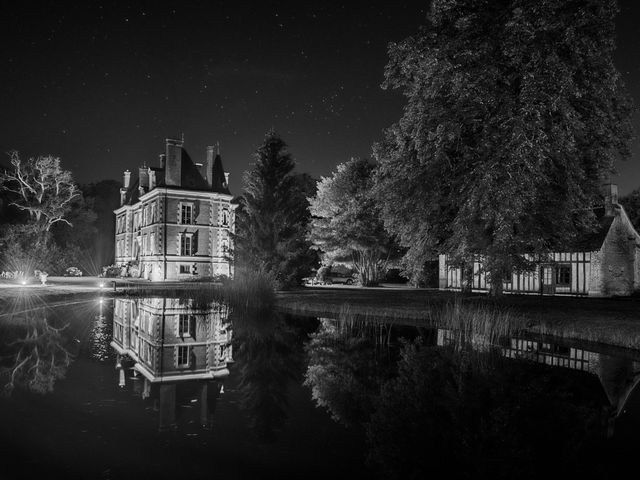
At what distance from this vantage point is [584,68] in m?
16.6

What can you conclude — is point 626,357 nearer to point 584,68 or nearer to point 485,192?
point 485,192

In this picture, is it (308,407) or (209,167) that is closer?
(308,407)

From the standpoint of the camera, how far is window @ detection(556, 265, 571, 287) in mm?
29594

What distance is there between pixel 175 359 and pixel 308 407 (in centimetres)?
391

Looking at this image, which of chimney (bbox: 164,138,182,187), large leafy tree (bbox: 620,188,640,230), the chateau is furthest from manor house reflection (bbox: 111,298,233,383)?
large leafy tree (bbox: 620,188,640,230)

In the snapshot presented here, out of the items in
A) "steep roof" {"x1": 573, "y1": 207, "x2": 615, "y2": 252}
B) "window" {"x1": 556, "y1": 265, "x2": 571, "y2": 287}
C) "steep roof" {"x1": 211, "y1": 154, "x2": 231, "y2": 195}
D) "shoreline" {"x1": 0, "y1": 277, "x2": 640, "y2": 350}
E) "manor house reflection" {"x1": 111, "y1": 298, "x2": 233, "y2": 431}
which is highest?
"steep roof" {"x1": 211, "y1": 154, "x2": 231, "y2": 195}

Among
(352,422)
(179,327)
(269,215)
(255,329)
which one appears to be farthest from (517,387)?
(269,215)

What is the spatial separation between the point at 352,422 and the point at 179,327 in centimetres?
919

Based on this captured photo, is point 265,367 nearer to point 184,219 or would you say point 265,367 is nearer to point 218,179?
point 184,219

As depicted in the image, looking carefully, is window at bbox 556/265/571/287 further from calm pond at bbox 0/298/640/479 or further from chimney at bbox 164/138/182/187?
chimney at bbox 164/138/182/187

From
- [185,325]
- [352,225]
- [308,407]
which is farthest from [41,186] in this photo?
[308,407]

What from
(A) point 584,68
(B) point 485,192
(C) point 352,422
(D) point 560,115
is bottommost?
(C) point 352,422

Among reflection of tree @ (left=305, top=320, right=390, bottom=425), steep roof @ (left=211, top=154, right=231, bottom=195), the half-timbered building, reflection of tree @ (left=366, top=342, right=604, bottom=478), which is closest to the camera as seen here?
reflection of tree @ (left=366, top=342, right=604, bottom=478)

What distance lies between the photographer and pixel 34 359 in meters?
9.95
